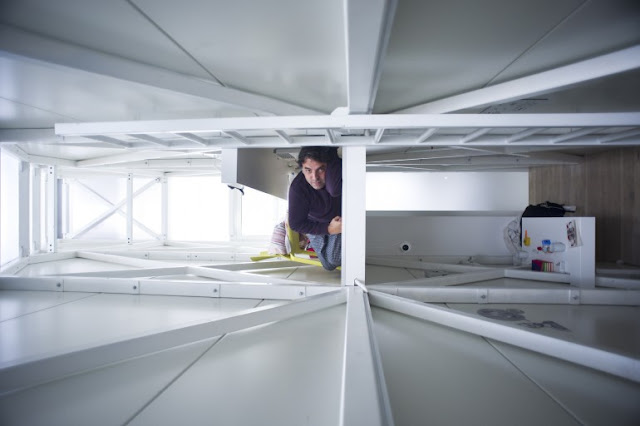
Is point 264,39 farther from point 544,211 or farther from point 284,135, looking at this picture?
point 544,211

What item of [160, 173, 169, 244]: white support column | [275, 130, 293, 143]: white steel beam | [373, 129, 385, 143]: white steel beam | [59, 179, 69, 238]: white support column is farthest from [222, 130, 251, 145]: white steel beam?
[59, 179, 69, 238]: white support column

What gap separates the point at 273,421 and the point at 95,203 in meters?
6.61

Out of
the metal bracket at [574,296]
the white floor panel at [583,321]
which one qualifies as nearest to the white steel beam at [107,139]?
the white floor panel at [583,321]

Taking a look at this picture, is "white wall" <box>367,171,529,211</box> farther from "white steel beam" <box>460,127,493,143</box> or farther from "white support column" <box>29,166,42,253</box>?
"white support column" <box>29,166,42,253</box>

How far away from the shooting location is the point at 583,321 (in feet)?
4.06

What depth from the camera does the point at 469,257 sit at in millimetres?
2756

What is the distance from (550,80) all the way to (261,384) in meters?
1.81

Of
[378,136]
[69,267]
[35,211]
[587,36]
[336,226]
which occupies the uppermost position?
[587,36]

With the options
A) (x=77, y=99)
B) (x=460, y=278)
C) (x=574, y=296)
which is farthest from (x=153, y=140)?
(x=574, y=296)

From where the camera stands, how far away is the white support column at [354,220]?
5.06 ft

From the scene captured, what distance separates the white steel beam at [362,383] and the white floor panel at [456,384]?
10 cm

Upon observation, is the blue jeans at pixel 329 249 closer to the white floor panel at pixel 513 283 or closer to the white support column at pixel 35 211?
the white floor panel at pixel 513 283

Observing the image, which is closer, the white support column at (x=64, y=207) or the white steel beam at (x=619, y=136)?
the white steel beam at (x=619, y=136)

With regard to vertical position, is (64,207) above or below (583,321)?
above
